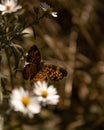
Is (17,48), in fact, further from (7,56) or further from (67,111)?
(67,111)

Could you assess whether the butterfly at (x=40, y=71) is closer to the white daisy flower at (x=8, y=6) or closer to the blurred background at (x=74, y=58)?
the white daisy flower at (x=8, y=6)

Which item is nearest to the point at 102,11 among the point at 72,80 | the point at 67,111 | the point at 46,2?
the point at 72,80

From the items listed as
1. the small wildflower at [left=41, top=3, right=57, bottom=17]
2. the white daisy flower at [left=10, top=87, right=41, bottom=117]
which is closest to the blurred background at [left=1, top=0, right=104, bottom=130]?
the small wildflower at [left=41, top=3, right=57, bottom=17]

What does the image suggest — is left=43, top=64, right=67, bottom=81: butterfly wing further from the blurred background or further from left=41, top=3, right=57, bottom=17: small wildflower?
the blurred background

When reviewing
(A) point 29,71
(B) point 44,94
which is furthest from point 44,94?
(A) point 29,71

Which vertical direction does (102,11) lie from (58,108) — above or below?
above

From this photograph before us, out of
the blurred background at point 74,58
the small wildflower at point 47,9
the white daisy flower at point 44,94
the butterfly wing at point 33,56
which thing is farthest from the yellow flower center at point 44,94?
the blurred background at point 74,58
